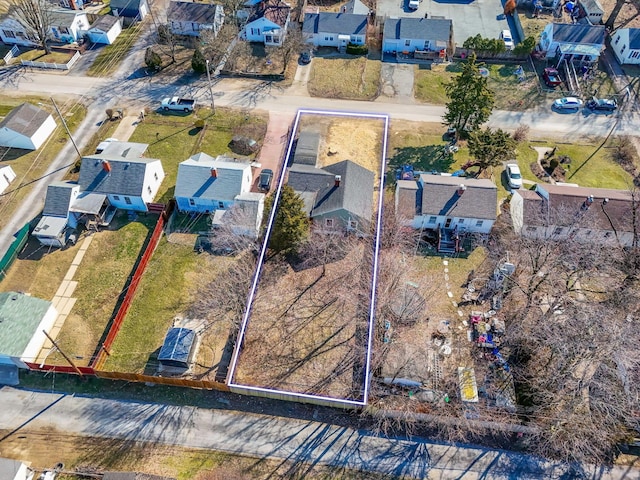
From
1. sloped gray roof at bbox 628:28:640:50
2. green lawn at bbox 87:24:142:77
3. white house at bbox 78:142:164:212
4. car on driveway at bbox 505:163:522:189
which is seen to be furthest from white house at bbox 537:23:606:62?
green lawn at bbox 87:24:142:77

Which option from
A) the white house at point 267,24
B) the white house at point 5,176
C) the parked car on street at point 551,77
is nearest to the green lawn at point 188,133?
the white house at point 5,176

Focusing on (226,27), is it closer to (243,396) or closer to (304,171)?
(304,171)

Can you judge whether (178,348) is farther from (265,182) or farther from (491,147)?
(491,147)

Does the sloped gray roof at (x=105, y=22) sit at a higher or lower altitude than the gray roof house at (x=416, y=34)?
higher

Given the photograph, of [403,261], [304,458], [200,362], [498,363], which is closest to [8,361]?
[200,362]

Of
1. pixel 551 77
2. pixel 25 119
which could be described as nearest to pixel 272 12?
pixel 25 119

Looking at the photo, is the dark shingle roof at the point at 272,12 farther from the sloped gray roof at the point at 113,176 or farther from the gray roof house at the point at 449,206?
the gray roof house at the point at 449,206
